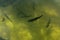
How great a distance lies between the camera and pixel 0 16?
5.25ft

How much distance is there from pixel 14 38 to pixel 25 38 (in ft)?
0.36

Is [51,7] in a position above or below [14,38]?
above

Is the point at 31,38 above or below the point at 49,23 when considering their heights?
below

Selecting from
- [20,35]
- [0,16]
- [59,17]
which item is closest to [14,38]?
[20,35]

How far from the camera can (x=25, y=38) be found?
4.89ft

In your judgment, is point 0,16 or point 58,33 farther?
point 0,16

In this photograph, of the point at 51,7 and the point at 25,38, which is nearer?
the point at 25,38

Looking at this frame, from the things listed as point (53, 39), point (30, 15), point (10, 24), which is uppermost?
point (30, 15)

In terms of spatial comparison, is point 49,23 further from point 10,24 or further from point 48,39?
point 10,24

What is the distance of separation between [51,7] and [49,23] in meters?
0.20

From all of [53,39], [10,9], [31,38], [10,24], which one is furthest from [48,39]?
[10,9]

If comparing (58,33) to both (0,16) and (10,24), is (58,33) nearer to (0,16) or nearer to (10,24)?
(10,24)

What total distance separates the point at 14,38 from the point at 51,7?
53 cm

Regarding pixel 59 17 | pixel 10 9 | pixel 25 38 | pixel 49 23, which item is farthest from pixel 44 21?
pixel 10 9
